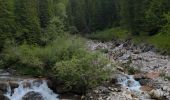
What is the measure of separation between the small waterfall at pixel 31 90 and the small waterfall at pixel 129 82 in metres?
7.75

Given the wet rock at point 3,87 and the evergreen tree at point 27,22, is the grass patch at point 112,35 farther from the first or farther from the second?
the wet rock at point 3,87

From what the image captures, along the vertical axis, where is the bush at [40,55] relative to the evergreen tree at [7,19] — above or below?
below

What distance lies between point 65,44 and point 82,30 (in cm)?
6433

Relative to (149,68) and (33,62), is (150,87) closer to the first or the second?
(149,68)

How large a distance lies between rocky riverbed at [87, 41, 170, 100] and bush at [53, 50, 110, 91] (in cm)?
112

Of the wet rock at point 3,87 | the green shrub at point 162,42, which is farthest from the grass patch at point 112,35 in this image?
the wet rock at point 3,87

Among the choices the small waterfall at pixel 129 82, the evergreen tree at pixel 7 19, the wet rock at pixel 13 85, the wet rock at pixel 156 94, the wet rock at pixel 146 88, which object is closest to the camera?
the wet rock at pixel 156 94

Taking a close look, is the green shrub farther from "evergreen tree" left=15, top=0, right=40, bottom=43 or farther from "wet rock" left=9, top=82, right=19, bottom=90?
"wet rock" left=9, top=82, right=19, bottom=90

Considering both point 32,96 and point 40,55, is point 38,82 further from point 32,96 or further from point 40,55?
point 40,55

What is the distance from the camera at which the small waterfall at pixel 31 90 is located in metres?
37.5

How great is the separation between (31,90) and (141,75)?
42.2 feet

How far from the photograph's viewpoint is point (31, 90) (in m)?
38.7

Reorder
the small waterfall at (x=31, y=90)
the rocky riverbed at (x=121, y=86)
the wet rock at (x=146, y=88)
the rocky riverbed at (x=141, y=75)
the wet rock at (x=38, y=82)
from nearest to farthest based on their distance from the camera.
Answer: the rocky riverbed at (x=141, y=75), the rocky riverbed at (x=121, y=86), the small waterfall at (x=31, y=90), the wet rock at (x=146, y=88), the wet rock at (x=38, y=82)

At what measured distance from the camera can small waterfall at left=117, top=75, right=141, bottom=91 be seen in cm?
3984
